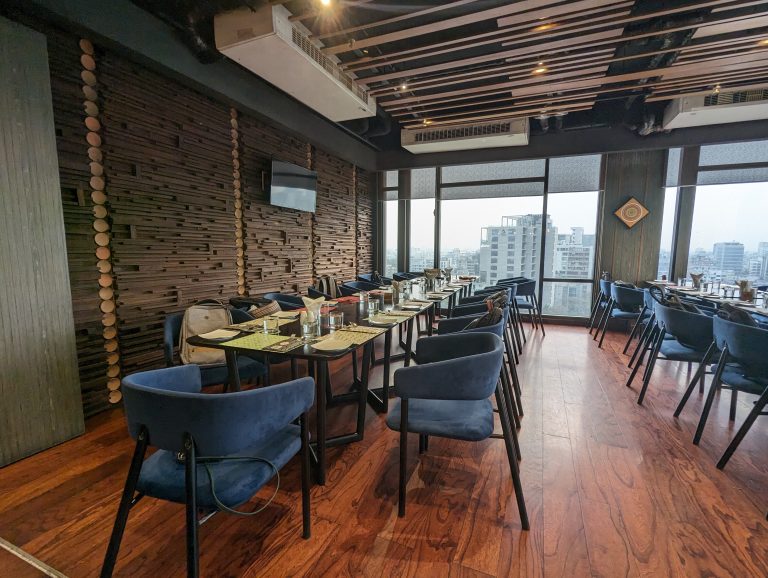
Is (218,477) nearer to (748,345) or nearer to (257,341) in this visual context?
(257,341)

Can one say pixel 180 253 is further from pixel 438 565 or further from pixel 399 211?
pixel 399 211

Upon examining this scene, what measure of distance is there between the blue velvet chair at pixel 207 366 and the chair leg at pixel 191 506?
140cm

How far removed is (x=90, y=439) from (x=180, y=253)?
5.73ft

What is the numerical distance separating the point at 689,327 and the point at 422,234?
5.03 meters

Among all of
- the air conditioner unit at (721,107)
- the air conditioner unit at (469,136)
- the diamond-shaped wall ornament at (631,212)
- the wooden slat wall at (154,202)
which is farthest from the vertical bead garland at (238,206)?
the diamond-shaped wall ornament at (631,212)

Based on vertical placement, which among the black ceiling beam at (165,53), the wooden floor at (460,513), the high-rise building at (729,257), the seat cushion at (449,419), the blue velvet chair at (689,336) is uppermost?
the black ceiling beam at (165,53)

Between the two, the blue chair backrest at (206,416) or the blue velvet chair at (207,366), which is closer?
the blue chair backrest at (206,416)

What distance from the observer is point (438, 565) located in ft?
5.05

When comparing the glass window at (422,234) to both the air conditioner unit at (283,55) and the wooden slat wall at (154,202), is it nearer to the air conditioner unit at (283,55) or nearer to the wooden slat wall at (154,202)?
the wooden slat wall at (154,202)

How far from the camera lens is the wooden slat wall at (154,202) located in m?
2.73

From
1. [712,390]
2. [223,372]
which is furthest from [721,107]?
[223,372]

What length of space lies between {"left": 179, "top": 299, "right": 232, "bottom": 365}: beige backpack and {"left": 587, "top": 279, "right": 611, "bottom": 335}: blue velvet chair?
5.22 metres

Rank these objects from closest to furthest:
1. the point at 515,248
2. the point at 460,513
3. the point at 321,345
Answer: the point at 460,513 → the point at 321,345 → the point at 515,248

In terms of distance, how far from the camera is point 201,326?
269 cm
